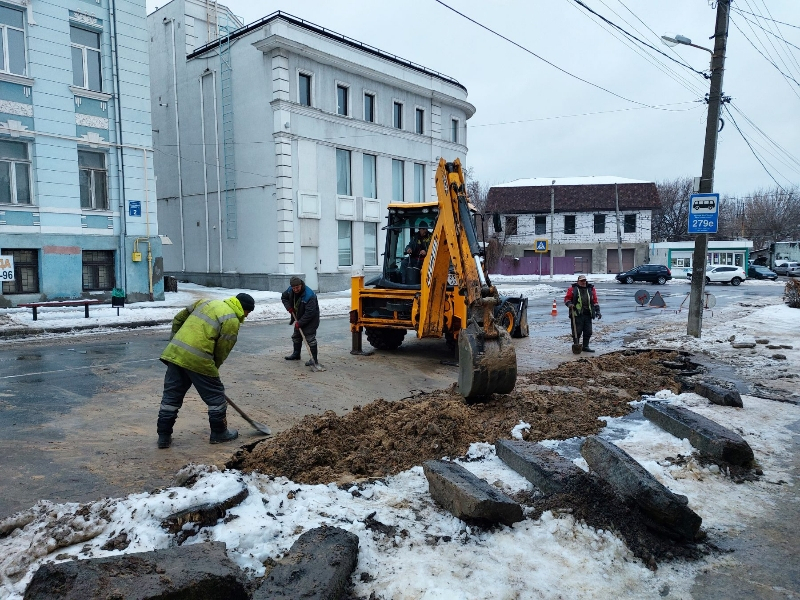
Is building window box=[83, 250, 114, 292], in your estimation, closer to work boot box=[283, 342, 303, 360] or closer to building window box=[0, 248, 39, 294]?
building window box=[0, 248, 39, 294]

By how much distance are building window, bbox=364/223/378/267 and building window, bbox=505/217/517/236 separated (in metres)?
26.9

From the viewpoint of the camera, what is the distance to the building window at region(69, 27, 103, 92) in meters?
18.5

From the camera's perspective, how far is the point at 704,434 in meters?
5.39

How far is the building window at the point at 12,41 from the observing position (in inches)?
660

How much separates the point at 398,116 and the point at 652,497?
27671 mm

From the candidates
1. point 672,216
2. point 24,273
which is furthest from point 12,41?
point 672,216

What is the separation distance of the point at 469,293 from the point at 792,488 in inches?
151

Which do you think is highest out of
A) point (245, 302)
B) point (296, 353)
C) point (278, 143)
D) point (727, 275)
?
point (278, 143)

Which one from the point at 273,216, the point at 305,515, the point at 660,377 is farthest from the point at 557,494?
the point at 273,216

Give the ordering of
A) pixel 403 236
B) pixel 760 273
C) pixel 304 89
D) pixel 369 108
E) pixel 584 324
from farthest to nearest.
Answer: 1. pixel 760 273
2. pixel 369 108
3. pixel 304 89
4. pixel 584 324
5. pixel 403 236

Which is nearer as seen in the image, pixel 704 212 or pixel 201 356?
pixel 201 356

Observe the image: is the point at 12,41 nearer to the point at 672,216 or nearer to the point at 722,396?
the point at 722,396

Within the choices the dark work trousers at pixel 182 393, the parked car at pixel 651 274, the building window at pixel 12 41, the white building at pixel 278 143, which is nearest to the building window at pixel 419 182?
the white building at pixel 278 143

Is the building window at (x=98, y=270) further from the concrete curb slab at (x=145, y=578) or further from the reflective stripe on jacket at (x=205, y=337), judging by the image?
the concrete curb slab at (x=145, y=578)
